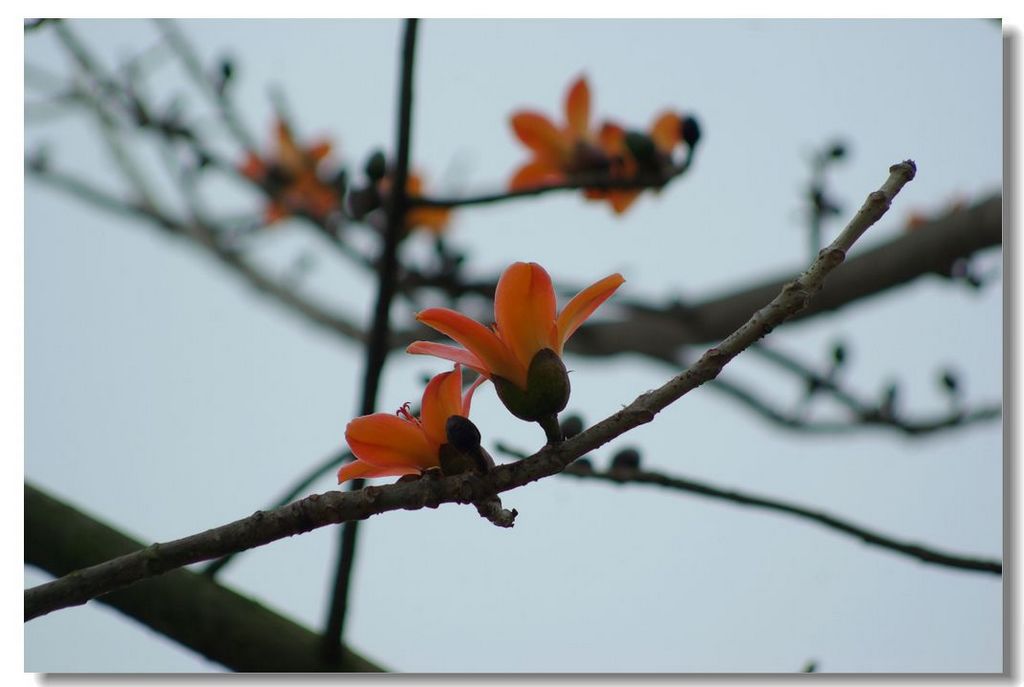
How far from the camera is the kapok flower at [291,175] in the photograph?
7.38 ft

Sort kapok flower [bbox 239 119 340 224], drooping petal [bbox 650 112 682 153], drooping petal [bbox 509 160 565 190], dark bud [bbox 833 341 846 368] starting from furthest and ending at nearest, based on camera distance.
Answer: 1. kapok flower [bbox 239 119 340 224]
2. dark bud [bbox 833 341 846 368]
3. drooping petal [bbox 509 160 565 190]
4. drooping petal [bbox 650 112 682 153]

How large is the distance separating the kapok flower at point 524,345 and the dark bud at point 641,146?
72 centimetres

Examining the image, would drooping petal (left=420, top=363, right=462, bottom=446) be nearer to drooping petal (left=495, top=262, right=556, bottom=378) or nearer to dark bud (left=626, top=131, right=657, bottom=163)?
drooping petal (left=495, top=262, right=556, bottom=378)

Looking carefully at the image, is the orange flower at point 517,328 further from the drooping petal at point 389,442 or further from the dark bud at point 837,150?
the dark bud at point 837,150

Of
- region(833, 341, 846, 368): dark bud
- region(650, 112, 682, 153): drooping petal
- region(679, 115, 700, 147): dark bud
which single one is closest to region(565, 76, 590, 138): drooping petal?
region(650, 112, 682, 153): drooping petal

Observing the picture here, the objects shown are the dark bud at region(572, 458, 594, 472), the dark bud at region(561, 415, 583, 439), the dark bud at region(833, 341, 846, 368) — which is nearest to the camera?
the dark bud at region(561, 415, 583, 439)

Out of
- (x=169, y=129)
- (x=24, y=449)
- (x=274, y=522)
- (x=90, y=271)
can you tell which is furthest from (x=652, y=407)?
(x=169, y=129)

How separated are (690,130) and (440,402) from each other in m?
0.73

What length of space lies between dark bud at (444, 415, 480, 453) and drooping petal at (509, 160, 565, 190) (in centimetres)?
92

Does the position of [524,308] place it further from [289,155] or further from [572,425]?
[289,155]

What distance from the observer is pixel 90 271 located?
1773 mm

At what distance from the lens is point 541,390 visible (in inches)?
29.1

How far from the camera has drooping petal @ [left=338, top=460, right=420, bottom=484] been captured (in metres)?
0.77
